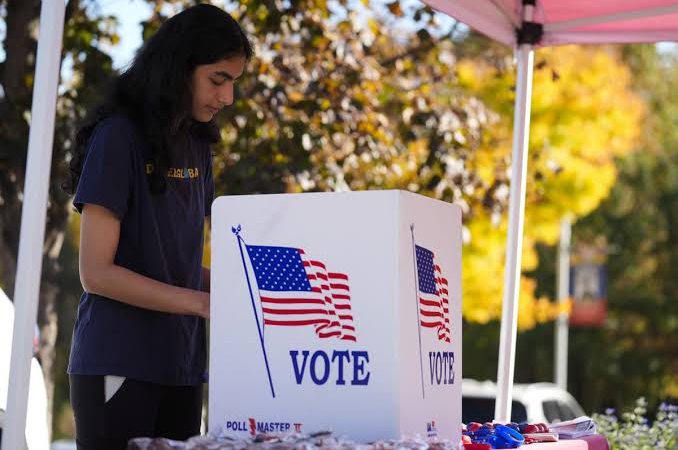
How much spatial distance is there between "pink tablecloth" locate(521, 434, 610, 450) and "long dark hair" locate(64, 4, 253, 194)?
3.45ft

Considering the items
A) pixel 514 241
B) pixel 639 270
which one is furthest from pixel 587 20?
pixel 639 270

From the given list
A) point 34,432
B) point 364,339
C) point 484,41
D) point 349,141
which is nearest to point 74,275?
point 484,41

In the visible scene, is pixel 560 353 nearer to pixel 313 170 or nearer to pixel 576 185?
pixel 576 185

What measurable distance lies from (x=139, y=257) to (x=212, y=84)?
1.41 feet

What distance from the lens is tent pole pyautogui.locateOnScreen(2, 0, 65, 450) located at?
272 cm

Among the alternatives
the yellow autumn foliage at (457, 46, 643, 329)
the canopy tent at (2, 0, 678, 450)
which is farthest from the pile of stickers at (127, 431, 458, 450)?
the yellow autumn foliage at (457, 46, 643, 329)

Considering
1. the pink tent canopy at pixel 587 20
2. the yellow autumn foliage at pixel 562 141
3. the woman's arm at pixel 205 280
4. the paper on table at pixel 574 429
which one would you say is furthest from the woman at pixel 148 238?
the yellow autumn foliage at pixel 562 141

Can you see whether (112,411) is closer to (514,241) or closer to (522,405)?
(514,241)

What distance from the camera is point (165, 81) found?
282 centimetres

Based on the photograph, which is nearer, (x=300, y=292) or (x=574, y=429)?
(x=300, y=292)

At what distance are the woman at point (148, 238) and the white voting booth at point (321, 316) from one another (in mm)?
167

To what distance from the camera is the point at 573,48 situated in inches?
711

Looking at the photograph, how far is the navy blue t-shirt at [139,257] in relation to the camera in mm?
2707

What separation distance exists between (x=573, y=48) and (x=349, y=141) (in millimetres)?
11356
